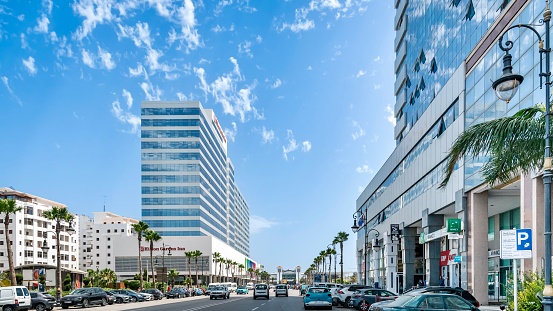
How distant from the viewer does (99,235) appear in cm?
16762

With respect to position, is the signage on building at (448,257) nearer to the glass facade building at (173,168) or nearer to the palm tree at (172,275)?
the palm tree at (172,275)

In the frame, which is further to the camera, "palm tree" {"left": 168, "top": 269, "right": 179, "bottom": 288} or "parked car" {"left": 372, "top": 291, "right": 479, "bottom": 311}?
"palm tree" {"left": 168, "top": 269, "right": 179, "bottom": 288}

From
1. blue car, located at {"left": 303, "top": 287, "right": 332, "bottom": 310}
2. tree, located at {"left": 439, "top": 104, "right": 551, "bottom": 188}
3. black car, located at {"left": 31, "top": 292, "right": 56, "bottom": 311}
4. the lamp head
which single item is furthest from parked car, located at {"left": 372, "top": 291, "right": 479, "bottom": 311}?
black car, located at {"left": 31, "top": 292, "right": 56, "bottom": 311}

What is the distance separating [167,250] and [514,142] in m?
115

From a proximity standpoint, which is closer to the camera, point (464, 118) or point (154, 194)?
point (464, 118)

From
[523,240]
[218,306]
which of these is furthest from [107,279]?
[523,240]

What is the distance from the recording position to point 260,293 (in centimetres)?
5541

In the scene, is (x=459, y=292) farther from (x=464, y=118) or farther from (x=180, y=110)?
(x=180, y=110)

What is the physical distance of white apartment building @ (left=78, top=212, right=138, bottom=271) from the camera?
165375 millimetres

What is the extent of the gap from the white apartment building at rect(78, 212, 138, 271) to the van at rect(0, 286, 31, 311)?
433 ft

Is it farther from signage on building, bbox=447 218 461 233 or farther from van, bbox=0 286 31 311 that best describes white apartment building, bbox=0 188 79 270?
signage on building, bbox=447 218 461 233

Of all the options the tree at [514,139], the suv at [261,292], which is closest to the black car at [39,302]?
the suv at [261,292]

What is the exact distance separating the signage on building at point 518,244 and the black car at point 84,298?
A: 3758 centimetres

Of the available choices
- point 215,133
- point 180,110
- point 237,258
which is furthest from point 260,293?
point 237,258
